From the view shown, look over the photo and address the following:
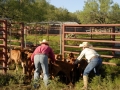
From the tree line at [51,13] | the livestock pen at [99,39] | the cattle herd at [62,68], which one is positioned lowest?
the cattle herd at [62,68]

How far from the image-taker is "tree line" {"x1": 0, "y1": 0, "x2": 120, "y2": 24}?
21.2 meters

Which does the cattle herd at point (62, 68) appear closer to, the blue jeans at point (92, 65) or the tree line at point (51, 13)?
the blue jeans at point (92, 65)

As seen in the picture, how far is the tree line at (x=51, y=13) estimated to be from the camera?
21188 mm

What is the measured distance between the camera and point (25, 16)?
71.8ft

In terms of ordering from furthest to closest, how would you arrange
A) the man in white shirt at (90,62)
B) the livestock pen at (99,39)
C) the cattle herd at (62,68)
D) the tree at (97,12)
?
the tree at (97,12) → the livestock pen at (99,39) → the cattle herd at (62,68) → the man in white shirt at (90,62)

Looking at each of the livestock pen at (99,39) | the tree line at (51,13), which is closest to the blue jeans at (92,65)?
the livestock pen at (99,39)

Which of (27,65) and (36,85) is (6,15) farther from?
(36,85)

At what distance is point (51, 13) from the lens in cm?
9625

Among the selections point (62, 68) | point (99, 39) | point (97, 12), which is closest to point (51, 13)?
point (97, 12)

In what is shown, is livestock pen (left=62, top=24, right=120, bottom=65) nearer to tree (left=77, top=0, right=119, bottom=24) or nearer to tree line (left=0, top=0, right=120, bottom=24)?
tree line (left=0, top=0, right=120, bottom=24)

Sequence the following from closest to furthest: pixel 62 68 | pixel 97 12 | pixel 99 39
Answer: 1. pixel 62 68
2. pixel 99 39
3. pixel 97 12

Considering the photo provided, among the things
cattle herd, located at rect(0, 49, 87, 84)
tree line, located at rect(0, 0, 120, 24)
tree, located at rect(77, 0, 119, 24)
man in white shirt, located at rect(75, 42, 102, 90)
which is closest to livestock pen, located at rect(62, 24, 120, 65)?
cattle herd, located at rect(0, 49, 87, 84)

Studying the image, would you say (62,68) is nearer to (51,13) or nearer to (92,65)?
(92,65)

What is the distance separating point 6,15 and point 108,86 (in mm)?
15480
